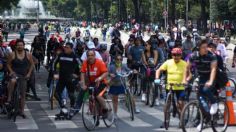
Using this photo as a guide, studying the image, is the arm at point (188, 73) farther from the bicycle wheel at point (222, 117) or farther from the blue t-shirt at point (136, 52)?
the blue t-shirt at point (136, 52)

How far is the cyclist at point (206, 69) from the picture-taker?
37.7 ft

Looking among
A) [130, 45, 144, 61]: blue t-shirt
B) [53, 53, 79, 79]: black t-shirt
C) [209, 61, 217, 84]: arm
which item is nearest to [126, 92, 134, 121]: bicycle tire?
[53, 53, 79, 79]: black t-shirt

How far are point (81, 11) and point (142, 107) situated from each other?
145739mm

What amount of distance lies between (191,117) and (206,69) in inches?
35.9

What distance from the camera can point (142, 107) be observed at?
16.6 meters

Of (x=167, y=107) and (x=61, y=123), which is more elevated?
(x=167, y=107)

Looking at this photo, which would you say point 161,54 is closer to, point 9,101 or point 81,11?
point 9,101

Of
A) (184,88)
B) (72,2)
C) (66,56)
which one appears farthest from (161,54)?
(72,2)

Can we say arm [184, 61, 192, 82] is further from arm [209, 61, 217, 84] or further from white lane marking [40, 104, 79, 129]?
white lane marking [40, 104, 79, 129]

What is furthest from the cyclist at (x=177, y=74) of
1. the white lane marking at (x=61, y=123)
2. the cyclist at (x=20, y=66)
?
the cyclist at (x=20, y=66)

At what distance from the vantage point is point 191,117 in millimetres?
11562

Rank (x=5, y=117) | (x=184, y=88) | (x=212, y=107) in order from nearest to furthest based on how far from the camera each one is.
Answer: (x=212, y=107), (x=184, y=88), (x=5, y=117)

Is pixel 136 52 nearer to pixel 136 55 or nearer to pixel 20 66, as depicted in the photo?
pixel 136 55

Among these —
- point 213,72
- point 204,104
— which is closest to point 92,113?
point 204,104
